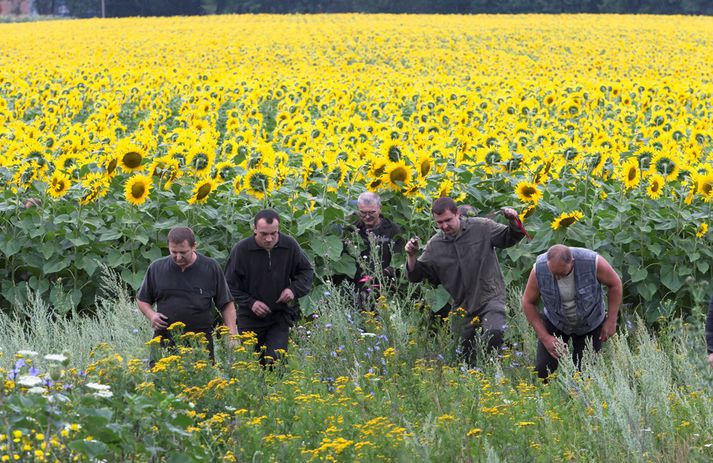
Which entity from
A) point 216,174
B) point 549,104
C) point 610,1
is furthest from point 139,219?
point 610,1

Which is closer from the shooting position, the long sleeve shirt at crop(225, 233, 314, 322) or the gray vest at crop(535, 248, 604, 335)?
the gray vest at crop(535, 248, 604, 335)

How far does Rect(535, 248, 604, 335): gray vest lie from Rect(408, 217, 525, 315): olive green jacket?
67 cm

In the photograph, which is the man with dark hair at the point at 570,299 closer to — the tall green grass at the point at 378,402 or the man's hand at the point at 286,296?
the tall green grass at the point at 378,402

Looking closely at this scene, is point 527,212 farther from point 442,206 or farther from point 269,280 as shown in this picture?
point 269,280

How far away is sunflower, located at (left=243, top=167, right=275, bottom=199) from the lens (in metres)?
10.2

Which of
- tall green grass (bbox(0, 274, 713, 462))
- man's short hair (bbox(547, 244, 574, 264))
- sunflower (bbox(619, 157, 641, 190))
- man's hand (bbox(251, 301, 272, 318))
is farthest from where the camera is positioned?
sunflower (bbox(619, 157, 641, 190))

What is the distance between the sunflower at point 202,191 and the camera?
979cm

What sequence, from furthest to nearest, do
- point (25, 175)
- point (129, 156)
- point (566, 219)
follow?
point (25, 175)
point (129, 156)
point (566, 219)

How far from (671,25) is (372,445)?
42992 millimetres

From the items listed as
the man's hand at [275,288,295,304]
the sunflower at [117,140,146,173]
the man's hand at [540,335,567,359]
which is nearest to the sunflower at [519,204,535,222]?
the man's hand at [540,335,567,359]

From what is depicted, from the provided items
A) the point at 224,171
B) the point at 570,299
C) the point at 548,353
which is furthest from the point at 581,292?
the point at 224,171

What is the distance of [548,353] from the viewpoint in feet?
26.6

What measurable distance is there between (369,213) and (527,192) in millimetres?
1246

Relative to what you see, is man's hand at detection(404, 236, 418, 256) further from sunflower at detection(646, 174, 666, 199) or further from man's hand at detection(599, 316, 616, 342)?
sunflower at detection(646, 174, 666, 199)
